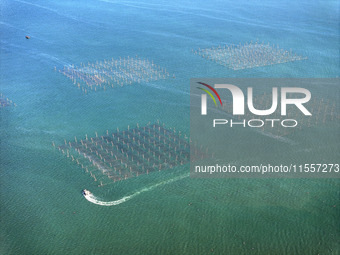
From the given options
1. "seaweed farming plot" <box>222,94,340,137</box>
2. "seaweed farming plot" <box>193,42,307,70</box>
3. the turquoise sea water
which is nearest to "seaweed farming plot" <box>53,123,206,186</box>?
the turquoise sea water

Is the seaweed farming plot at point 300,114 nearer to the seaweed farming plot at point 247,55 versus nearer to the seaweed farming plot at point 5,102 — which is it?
the seaweed farming plot at point 247,55

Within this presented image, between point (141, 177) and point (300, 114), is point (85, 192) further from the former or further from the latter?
point (300, 114)

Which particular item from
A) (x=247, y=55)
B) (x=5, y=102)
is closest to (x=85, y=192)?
(x=5, y=102)

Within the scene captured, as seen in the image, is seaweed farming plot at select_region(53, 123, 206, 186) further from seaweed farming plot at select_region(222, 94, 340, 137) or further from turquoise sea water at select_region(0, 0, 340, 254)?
seaweed farming plot at select_region(222, 94, 340, 137)

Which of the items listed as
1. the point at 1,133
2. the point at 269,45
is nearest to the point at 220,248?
the point at 1,133

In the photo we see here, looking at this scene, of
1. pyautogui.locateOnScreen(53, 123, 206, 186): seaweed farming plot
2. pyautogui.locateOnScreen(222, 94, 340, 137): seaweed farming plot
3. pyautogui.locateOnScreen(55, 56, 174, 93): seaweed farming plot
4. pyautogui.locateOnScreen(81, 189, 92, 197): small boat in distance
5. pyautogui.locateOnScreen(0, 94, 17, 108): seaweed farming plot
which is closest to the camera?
pyautogui.locateOnScreen(81, 189, 92, 197): small boat in distance

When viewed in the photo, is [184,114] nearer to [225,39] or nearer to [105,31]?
[225,39]
